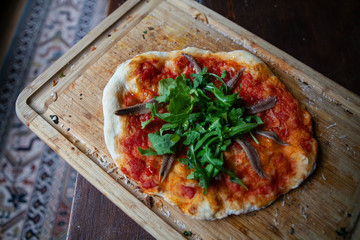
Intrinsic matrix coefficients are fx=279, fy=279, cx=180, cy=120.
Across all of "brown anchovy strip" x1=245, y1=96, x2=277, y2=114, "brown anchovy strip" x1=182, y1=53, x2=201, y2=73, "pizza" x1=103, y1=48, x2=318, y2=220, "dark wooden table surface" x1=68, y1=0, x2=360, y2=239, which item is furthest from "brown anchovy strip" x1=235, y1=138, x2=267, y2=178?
"dark wooden table surface" x1=68, y1=0, x2=360, y2=239

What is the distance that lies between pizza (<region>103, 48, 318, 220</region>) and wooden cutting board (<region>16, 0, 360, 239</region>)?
0.18 m

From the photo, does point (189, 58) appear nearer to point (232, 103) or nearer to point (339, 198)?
point (232, 103)

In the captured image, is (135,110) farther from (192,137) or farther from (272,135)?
(272,135)

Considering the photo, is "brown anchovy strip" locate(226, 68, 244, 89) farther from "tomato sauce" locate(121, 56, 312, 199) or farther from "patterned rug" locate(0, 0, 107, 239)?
"patterned rug" locate(0, 0, 107, 239)

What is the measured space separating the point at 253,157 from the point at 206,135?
0.48 metres

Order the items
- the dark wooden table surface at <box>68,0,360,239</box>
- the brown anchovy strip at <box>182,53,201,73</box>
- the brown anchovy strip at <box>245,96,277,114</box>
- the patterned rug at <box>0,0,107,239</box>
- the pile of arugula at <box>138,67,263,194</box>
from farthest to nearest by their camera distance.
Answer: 1. the patterned rug at <box>0,0,107,239</box>
2. the dark wooden table surface at <box>68,0,360,239</box>
3. the brown anchovy strip at <box>182,53,201,73</box>
4. the brown anchovy strip at <box>245,96,277,114</box>
5. the pile of arugula at <box>138,67,263,194</box>

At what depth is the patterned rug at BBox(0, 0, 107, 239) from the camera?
4.07 m

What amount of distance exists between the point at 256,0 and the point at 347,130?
214 centimetres

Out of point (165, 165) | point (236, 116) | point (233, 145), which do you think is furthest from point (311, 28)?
point (165, 165)

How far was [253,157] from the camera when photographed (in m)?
2.59

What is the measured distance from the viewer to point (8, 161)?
173 inches

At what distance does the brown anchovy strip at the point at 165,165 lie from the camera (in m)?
2.59

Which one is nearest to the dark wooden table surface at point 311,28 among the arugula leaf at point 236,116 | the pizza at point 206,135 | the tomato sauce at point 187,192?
the pizza at point 206,135

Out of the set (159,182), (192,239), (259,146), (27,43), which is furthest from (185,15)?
(27,43)
